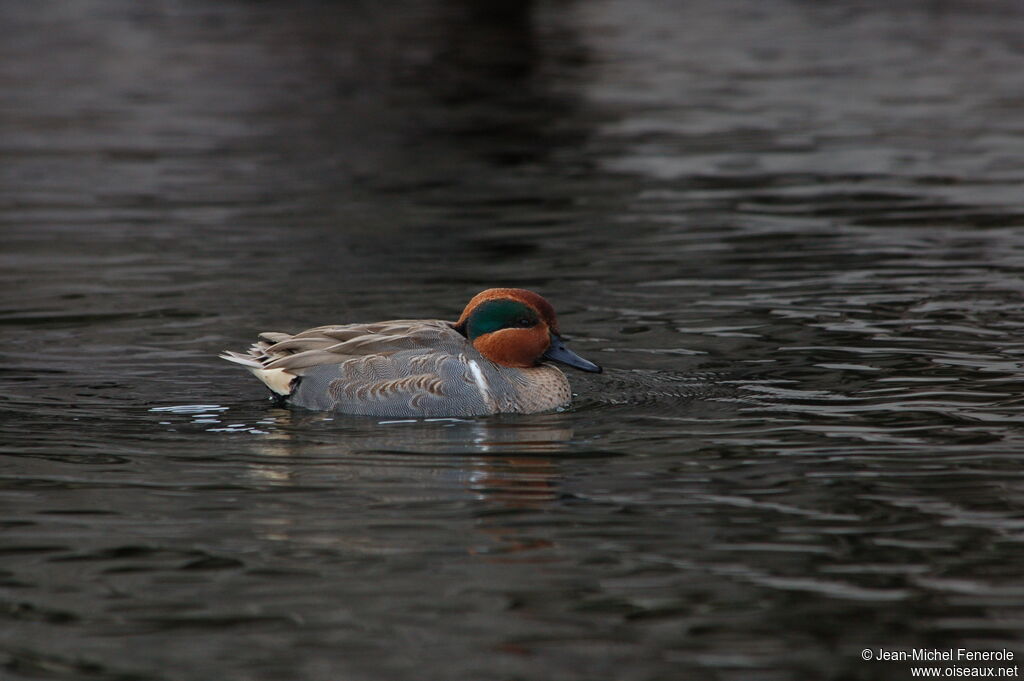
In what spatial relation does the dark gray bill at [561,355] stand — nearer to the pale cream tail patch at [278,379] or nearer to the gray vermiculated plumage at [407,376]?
the gray vermiculated plumage at [407,376]

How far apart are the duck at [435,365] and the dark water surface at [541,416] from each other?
173 mm

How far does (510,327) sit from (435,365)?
0.52 meters

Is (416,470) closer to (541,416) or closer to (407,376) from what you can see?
(407,376)

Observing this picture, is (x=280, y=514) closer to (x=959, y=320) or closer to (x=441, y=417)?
(x=441, y=417)

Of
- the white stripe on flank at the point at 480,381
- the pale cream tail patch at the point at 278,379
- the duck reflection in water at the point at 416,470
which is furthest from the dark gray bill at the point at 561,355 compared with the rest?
the pale cream tail patch at the point at 278,379

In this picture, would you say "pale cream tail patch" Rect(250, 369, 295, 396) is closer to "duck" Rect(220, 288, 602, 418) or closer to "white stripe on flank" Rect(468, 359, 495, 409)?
"duck" Rect(220, 288, 602, 418)

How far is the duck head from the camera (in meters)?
10.1

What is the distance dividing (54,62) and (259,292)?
25352 mm

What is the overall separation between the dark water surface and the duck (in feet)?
0.57

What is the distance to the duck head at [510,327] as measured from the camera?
10.1 metres

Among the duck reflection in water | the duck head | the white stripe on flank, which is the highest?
the duck head

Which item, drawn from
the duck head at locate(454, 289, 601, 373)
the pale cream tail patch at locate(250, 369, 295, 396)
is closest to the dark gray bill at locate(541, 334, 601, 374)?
the duck head at locate(454, 289, 601, 373)

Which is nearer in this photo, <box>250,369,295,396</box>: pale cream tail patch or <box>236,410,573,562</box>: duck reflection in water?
<box>236,410,573,562</box>: duck reflection in water

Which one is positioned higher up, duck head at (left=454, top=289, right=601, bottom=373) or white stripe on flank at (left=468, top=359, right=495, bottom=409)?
duck head at (left=454, top=289, right=601, bottom=373)
